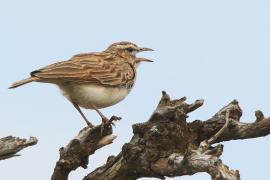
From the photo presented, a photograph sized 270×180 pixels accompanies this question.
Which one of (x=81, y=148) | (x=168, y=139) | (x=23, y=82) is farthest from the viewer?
(x=23, y=82)

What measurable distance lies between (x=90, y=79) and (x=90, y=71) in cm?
23

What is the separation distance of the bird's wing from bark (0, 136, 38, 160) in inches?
81.5

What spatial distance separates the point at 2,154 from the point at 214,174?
3.34 m

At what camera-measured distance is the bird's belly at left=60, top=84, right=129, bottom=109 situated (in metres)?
12.5

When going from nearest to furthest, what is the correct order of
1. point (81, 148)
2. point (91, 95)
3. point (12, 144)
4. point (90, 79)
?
point (12, 144) < point (81, 148) < point (91, 95) < point (90, 79)

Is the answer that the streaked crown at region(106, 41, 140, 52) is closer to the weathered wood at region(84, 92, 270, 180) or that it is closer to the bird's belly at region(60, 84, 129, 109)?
the bird's belly at region(60, 84, 129, 109)

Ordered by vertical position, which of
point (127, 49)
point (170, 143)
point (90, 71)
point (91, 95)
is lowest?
point (170, 143)

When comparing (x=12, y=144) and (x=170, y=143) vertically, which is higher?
(x=12, y=144)

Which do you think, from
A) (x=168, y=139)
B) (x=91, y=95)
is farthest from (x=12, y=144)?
(x=91, y=95)

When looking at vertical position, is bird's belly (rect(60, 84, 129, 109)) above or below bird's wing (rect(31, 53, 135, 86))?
below

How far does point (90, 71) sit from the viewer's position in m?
12.9

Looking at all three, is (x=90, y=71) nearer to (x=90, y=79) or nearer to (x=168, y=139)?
(x=90, y=79)

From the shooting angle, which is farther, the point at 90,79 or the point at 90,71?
the point at 90,71

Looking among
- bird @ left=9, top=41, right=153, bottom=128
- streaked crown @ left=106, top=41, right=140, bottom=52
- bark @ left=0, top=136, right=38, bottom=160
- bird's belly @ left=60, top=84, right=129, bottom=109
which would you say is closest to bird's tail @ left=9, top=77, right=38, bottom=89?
bird @ left=9, top=41, right=153, bottom=128
